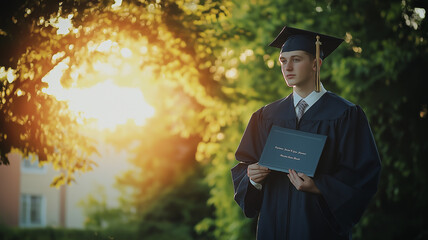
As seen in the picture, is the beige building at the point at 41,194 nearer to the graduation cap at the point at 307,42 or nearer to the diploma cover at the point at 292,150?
the graduation cap at the point at 307,42

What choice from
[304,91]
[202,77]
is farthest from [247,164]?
[202,77]

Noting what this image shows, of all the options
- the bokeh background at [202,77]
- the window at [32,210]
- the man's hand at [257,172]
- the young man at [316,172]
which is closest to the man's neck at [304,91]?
the young man at [316,172]

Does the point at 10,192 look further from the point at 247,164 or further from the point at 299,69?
the point at 299,69

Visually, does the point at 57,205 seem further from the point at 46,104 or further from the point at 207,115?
the point at 46,104

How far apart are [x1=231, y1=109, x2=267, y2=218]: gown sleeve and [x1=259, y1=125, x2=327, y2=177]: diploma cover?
1.02 feet

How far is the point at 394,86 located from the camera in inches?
321

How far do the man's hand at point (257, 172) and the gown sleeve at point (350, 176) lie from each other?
331 mm

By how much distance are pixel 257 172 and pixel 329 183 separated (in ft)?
1.51

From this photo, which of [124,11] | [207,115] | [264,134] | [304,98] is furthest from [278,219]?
[207,115]

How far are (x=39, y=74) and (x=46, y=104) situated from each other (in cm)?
27

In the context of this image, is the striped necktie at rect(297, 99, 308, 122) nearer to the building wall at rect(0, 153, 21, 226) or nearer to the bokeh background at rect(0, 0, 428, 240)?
the bokeh background at rect(0, 0, 428, 240)

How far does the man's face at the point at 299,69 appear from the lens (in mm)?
3297

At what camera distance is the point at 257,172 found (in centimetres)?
321

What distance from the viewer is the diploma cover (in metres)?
3.04
